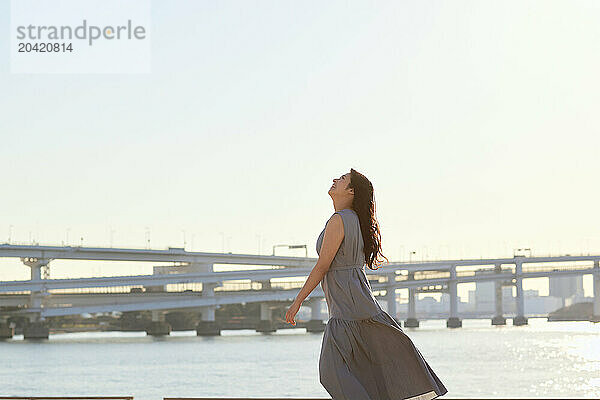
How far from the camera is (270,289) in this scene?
208 ft

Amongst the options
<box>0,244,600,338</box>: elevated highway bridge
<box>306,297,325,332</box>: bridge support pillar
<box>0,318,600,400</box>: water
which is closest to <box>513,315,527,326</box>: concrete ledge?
<box>0,244,600,338</box>: elevated highway bridge

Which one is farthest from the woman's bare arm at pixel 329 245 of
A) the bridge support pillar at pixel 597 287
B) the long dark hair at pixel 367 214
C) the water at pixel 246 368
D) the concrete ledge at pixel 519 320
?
the concrete ledge at pixel 519 320

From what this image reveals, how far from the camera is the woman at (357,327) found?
390 centimetres

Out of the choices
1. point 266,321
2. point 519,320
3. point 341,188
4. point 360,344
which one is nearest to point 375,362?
point 360,344

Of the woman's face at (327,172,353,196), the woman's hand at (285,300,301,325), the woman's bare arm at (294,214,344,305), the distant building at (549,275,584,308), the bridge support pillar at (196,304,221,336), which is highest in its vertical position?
the woman's face at (327,172,353,196)

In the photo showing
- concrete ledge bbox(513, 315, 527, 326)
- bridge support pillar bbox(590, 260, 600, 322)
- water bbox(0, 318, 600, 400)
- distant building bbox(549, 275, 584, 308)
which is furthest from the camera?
distant building bbox(549, 275, 584, 308)

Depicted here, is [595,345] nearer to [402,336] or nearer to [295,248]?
[295,248]

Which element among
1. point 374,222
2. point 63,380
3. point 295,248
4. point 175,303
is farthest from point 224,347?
point 374,222

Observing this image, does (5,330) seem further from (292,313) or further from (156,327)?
(292,313)

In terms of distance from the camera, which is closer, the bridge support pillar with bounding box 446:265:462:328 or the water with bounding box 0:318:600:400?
the water with bounding box 0:318:600:400

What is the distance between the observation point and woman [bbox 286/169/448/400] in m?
3.90

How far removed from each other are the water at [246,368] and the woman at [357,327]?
57.3 feet

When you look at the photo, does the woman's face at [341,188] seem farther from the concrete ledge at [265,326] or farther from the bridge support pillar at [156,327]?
the concrete ledge at [265,326]

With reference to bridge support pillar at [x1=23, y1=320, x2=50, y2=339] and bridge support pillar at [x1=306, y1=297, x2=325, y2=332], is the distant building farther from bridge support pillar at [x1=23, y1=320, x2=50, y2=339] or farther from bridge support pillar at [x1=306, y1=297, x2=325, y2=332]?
bridge support pillar at [x1=23, y1=320, x2=50, y2=339]
